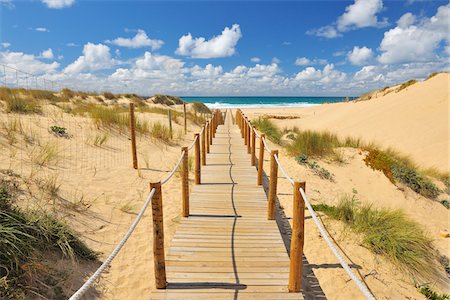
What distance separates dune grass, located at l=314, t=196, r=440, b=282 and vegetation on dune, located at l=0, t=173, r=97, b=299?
4.73 m

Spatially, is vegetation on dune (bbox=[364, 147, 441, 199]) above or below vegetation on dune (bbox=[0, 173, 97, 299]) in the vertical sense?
below

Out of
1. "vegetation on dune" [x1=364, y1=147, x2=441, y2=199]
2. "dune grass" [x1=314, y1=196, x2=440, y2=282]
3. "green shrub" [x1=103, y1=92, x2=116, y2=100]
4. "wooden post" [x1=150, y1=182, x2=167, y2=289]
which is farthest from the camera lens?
"green shrub" [x1=103, y1=92, x2=116, y2=100]

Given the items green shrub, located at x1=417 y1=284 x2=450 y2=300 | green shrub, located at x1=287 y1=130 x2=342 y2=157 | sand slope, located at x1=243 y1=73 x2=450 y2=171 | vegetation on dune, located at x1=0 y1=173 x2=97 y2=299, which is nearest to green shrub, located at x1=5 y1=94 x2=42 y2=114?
vegetation on dune, located at x1=0 y1=173 x2=97 y2=299

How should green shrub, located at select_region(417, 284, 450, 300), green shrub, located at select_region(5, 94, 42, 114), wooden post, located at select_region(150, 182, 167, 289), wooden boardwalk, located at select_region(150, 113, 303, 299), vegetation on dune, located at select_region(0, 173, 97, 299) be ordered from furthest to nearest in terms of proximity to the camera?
green shrub, located at select_region(5, 94, 42, 114) → green shrub, located at select_region(417, 284, 450, 300) → wooden boardwalk, located at select_region(150, 113, 303, 299) → wooden post, located at select_region(150, 182, 167, 289) → vegetation on dune, located at select_region(0, 173, 97, 299)

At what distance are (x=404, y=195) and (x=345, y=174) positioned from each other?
6.10ft

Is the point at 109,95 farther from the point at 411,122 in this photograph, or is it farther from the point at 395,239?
the point at 395,239

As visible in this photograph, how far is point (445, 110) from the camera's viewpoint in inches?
698

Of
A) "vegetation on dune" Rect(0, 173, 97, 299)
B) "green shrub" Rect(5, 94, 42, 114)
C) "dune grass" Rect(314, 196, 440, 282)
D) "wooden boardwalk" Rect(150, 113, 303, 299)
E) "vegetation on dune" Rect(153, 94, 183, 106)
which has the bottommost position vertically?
"dune grass" Rect(314, 196, 440, 282)

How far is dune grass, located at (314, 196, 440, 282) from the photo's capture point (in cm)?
472

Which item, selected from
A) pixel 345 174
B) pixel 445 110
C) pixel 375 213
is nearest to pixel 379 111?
pixel 445 110

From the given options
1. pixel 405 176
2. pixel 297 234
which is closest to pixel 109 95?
pixel 405 176

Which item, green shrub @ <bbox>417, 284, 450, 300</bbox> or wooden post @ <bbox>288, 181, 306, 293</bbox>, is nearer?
wooden post @ <bbox>288, 181, 306, 293</bbox>

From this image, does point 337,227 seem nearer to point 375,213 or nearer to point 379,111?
point 375,213

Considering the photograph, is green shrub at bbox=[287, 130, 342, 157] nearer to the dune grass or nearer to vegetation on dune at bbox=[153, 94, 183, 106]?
the dune grass
